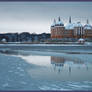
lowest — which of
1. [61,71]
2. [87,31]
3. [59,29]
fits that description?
[61,71]

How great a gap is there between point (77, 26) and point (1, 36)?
36.3 metres

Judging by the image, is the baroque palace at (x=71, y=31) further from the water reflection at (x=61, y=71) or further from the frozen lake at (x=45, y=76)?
the frozen lake at (x=45, y=76)

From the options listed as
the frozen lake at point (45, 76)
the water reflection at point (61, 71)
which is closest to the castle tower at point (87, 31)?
the water reflection at point (61, 71)

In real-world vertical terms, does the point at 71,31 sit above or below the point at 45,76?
above

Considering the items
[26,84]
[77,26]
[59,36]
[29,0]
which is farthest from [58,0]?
[77,26]

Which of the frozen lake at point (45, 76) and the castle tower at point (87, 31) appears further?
the castle tower at point (87, 31)

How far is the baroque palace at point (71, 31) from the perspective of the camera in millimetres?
73562

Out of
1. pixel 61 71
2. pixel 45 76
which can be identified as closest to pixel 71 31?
pixel 61 71

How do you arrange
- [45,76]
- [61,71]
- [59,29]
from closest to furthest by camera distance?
[45,76]
[61,71]
[59,29]

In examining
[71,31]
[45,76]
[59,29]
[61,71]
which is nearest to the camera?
[45,76]

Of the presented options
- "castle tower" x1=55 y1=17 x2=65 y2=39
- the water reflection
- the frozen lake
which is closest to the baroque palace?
"castle tower" x1=55 y1=17 x2=65 y2=39

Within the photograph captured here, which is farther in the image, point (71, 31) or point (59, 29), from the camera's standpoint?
point (59, 29)

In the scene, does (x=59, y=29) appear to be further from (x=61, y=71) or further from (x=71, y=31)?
(x=61, y=71)

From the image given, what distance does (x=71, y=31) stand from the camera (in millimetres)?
75000
